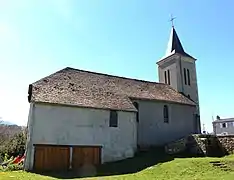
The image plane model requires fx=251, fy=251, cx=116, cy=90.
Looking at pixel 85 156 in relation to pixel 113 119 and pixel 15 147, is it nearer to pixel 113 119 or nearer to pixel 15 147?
pixel 113 119

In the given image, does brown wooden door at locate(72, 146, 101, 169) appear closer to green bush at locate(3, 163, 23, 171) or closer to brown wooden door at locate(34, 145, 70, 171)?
brown wooden door at locate(34, 145, 70, 171)

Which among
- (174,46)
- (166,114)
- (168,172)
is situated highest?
(174,46)

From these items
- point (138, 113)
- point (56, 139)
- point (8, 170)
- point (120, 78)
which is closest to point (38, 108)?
point (56, 139)

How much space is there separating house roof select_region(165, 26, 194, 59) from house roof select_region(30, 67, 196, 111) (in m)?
6.33

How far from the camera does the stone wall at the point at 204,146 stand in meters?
22.9

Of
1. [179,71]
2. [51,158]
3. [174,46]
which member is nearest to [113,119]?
[51,158]

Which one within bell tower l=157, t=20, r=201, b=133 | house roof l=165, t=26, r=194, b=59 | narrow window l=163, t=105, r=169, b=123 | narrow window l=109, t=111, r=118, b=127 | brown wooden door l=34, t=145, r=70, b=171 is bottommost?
brown wooden door l=34, t=145, r=70, b=171

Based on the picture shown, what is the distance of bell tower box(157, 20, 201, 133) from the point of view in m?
33.9

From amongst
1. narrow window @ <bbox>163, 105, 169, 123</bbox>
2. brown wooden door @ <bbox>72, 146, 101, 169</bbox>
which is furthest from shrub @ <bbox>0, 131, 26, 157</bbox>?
narrow window @ <bbox>163, 105, 169, 123</bbox>

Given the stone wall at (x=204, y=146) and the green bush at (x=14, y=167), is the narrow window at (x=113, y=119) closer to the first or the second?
the stone wall at (x=204, y=146)

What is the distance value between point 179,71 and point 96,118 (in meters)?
16.2

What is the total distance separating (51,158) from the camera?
2006 centimetres

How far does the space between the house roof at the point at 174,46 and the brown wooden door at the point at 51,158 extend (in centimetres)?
2148

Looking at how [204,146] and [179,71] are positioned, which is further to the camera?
[179,71]
